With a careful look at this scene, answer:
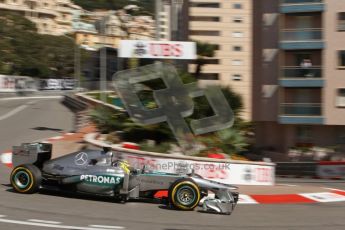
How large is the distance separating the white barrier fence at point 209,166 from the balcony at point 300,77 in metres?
16.4

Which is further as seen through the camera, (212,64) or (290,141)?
(212,64)

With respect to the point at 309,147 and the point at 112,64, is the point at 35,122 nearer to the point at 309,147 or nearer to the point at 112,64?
the point at 309,147

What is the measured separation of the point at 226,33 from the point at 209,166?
170ft

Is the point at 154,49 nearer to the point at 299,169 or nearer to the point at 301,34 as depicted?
the point at 299,169

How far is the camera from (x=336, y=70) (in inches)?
1313

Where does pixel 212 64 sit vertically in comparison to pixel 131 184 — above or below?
above

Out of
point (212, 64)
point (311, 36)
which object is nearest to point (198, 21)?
point (212, 64)

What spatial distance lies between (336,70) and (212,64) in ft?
99.8

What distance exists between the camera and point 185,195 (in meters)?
12.1

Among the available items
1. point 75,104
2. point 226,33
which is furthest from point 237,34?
point 75,104

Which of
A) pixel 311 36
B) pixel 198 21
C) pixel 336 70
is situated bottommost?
pixel 336 70

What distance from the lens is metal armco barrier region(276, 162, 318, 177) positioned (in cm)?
2519

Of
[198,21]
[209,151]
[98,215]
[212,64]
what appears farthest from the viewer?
[198,21]

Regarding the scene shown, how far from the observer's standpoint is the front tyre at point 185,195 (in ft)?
39.5
